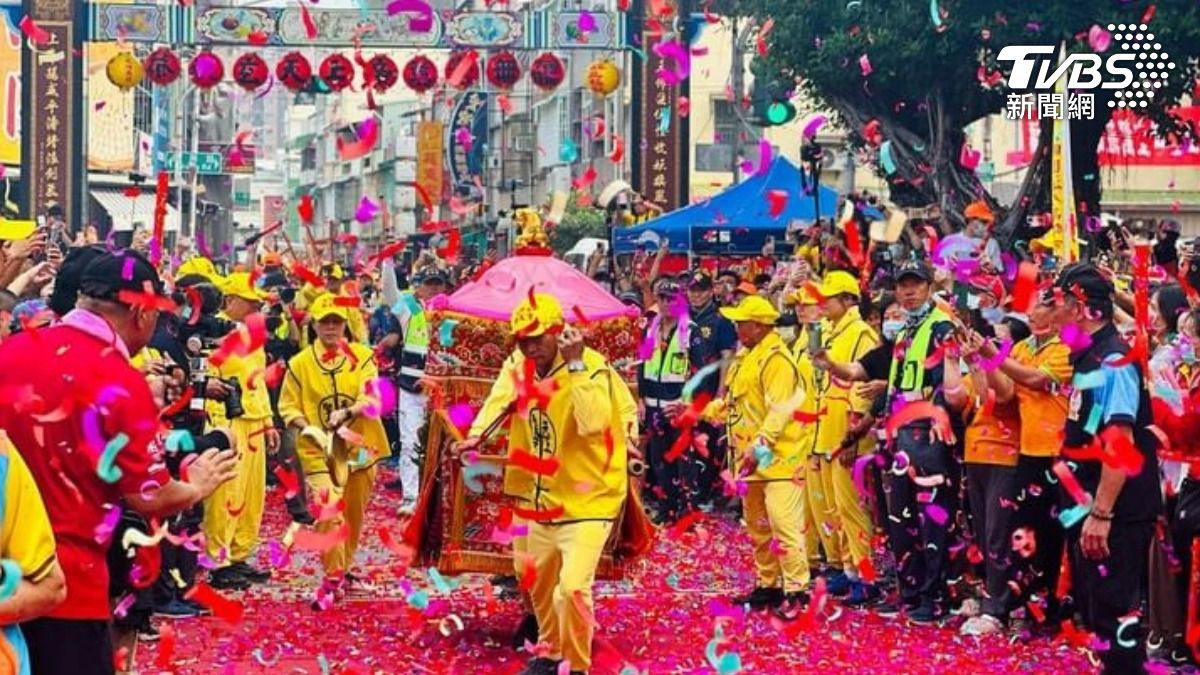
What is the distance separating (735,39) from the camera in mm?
29422

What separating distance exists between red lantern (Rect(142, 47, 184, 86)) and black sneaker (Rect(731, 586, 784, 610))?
16.9 m

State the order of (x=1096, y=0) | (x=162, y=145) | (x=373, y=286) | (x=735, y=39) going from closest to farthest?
(x=1096, y=0), (x=373, y=286), (x=735, y=39), (x=162, y=145)

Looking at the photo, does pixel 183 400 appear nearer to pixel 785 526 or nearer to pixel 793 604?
pixel 785 526

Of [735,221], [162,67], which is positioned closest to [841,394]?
[735,221]

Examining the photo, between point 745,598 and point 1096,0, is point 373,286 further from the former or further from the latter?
point 745,598

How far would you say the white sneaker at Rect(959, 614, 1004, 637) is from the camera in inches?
400

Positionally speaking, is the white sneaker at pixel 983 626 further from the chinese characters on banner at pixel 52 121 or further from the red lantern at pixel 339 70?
the chinese characters on banner at pixel 52 121

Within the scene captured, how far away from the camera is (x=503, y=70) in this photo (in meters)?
26.3

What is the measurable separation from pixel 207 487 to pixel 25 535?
1310 mm

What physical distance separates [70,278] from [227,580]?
19.1 ft

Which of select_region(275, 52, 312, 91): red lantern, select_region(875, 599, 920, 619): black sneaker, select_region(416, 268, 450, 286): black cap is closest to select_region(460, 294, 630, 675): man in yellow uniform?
select_region(875, 599, 920, 619): black sneaker

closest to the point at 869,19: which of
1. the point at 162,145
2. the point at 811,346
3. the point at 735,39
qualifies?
the point at 735,39

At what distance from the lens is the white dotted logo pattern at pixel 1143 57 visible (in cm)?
2116

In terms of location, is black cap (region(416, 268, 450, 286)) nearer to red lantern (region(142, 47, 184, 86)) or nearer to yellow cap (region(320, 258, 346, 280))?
yellow cap (region(320, 258, 346, 280))
